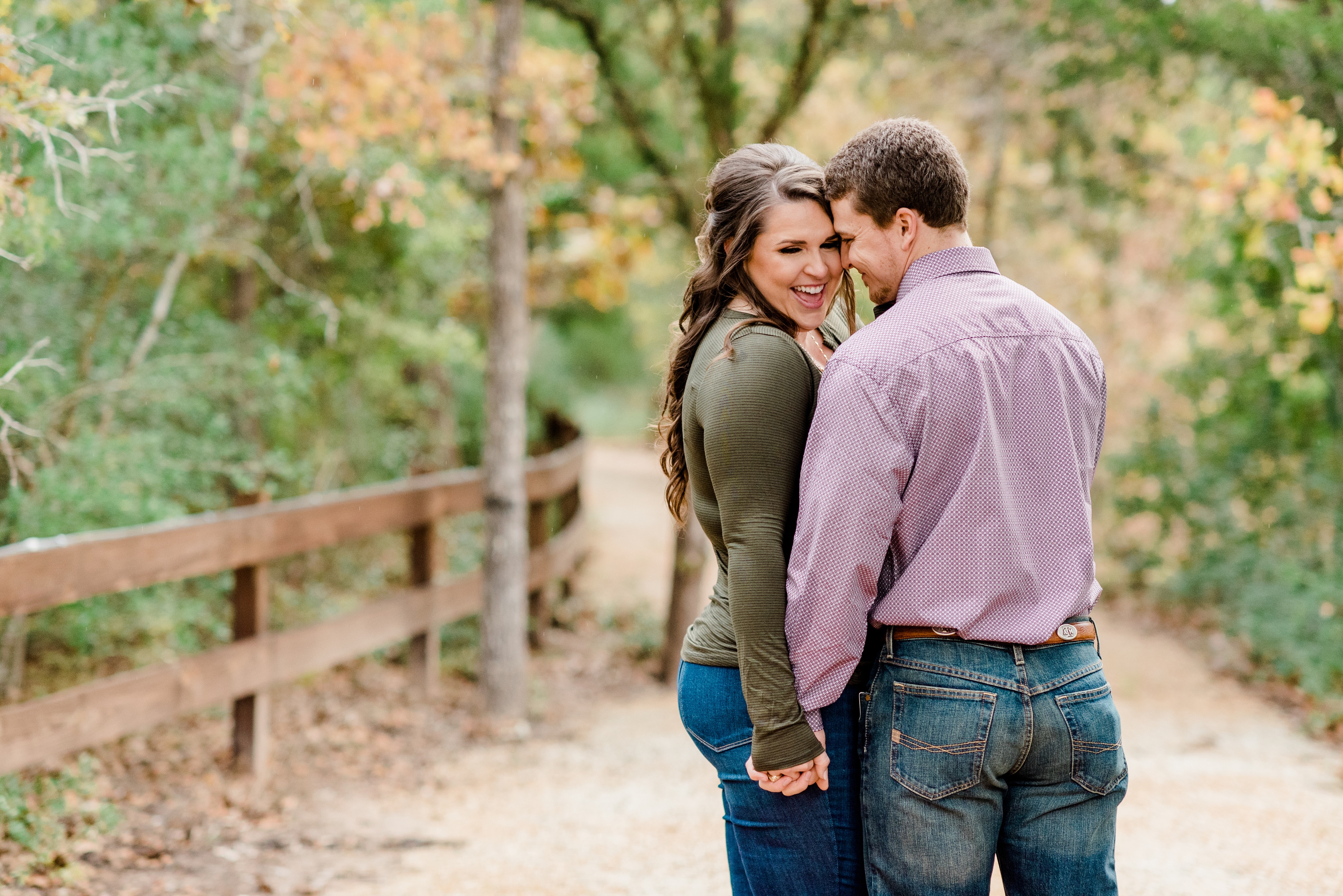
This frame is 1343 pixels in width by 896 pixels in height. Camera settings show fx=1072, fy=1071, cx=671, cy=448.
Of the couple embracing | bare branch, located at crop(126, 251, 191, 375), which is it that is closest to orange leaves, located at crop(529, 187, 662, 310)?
bare branch, located at crop(126, 251, 191, 375)

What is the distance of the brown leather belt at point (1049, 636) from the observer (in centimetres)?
199

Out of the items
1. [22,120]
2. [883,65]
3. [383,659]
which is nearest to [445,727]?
[383,659]

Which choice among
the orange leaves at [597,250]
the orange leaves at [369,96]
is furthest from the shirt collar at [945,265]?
the orange leaves at [597,250]

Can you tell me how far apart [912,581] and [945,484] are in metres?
0.19

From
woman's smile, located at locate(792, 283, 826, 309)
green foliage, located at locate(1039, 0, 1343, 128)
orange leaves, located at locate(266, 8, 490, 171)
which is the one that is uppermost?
green foliage, located at locate(1039, 0, 1343, 128)

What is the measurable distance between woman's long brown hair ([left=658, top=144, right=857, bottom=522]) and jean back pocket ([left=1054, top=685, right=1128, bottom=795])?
0.93m

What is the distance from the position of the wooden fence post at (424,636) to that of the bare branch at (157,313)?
1.86 metres

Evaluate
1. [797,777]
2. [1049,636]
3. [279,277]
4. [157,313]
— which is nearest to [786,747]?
[797,777]

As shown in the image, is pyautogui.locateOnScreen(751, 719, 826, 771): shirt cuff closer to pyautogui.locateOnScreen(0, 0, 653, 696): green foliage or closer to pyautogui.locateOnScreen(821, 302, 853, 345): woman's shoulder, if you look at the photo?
pyautogui.locateOnScreen(821, 302, 853, 345): woman's shoulder

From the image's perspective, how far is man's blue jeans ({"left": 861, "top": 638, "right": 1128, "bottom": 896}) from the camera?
1935mm

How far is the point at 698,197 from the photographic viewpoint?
706 cm

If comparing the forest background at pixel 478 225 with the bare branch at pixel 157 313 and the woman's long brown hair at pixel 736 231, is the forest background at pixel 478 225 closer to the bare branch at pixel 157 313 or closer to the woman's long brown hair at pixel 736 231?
the bare branch at pixel 157 313

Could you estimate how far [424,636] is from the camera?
21.1 ft

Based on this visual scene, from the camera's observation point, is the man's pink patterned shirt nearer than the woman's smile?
Yes
